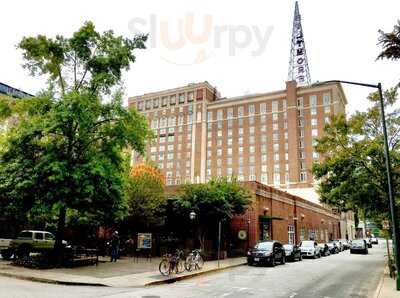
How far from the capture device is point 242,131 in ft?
348

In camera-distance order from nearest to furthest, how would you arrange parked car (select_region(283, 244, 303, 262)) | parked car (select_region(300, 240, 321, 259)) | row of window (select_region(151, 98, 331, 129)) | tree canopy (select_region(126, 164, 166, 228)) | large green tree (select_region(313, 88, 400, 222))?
1. large green tree (select_region(313, 88, 400, 222))
2. tree canopy (select_region(126, 164, 166, 228))
3. parked car (select_region(283, 244, 303, 262))
4. parked car (select_region(300, 240, 321, 259))
5. row of window (select_region(151, 98, 331, 129))

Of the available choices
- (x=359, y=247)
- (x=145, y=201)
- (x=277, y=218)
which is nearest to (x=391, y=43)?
(x=145, y=201)

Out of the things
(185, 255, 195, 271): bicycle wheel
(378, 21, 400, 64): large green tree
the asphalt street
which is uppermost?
(378, 21, 400, 64): large green tree

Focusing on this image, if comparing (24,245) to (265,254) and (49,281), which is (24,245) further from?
(265,254)

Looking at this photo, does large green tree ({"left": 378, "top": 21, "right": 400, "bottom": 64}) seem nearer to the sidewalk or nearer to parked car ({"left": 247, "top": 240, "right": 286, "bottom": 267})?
the sidewalk

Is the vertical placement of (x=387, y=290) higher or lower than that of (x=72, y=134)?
lower

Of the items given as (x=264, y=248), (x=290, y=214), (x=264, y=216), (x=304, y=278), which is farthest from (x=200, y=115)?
(x=304, y=278)

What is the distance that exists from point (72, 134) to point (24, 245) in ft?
28.7

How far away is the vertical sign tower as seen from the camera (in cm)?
10269

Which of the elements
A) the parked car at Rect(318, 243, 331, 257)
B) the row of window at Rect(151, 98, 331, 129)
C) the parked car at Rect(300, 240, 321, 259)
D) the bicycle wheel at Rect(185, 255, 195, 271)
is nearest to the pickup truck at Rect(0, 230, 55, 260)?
the bicycle wheel at Rect(185, 255, 195, 271)

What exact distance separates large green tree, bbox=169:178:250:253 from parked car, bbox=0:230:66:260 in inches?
369

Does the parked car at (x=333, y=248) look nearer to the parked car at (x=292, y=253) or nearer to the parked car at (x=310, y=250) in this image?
the parked car at (x=310, y=250)

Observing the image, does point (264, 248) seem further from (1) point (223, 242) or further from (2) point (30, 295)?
(2) point (30, 295)

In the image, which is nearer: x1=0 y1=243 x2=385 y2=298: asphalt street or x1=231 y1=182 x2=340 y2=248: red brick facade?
x1=0 y1=243 x2=385 y2=298: asphalt street
